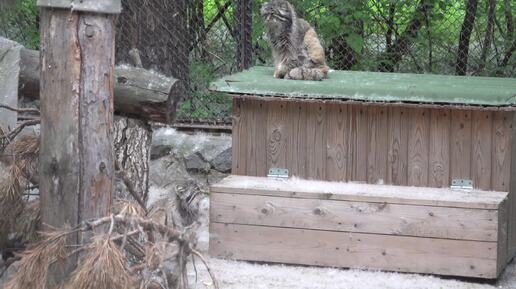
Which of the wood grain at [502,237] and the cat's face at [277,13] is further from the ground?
the cat's face at [277,13]

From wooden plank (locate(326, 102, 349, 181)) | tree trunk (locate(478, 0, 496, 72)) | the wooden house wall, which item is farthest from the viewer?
tree trunk (locate(478, 0, 496, 72))

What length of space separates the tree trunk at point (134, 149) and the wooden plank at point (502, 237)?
241 centimetres

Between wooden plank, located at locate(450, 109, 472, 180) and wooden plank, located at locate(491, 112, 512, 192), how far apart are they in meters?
0.17

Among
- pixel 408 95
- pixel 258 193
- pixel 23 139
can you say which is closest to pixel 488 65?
pixel 408 95

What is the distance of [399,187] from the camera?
21.2ft

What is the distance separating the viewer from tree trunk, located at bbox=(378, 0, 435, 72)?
29.1 feet

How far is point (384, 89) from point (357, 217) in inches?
37.0

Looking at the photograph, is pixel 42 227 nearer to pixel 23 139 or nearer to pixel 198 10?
Answer: pixel 23 139

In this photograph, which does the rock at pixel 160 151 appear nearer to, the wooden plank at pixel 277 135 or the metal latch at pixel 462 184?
the wooden plank at pixel 277 135

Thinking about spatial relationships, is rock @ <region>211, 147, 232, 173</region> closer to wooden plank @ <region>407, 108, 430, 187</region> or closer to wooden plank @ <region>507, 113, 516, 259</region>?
wooden plank @ <region>407, 108, 430, 187</region>

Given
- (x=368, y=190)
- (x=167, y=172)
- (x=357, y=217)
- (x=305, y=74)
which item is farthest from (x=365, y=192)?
(x=167, y=172)

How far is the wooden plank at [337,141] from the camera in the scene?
260 inches

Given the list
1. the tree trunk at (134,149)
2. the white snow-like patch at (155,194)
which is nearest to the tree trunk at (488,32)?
the white snow-like patch at (155,194)

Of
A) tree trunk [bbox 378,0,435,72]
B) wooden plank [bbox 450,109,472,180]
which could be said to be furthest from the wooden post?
Result: tree trunk [bbox 378,0,435,72]
